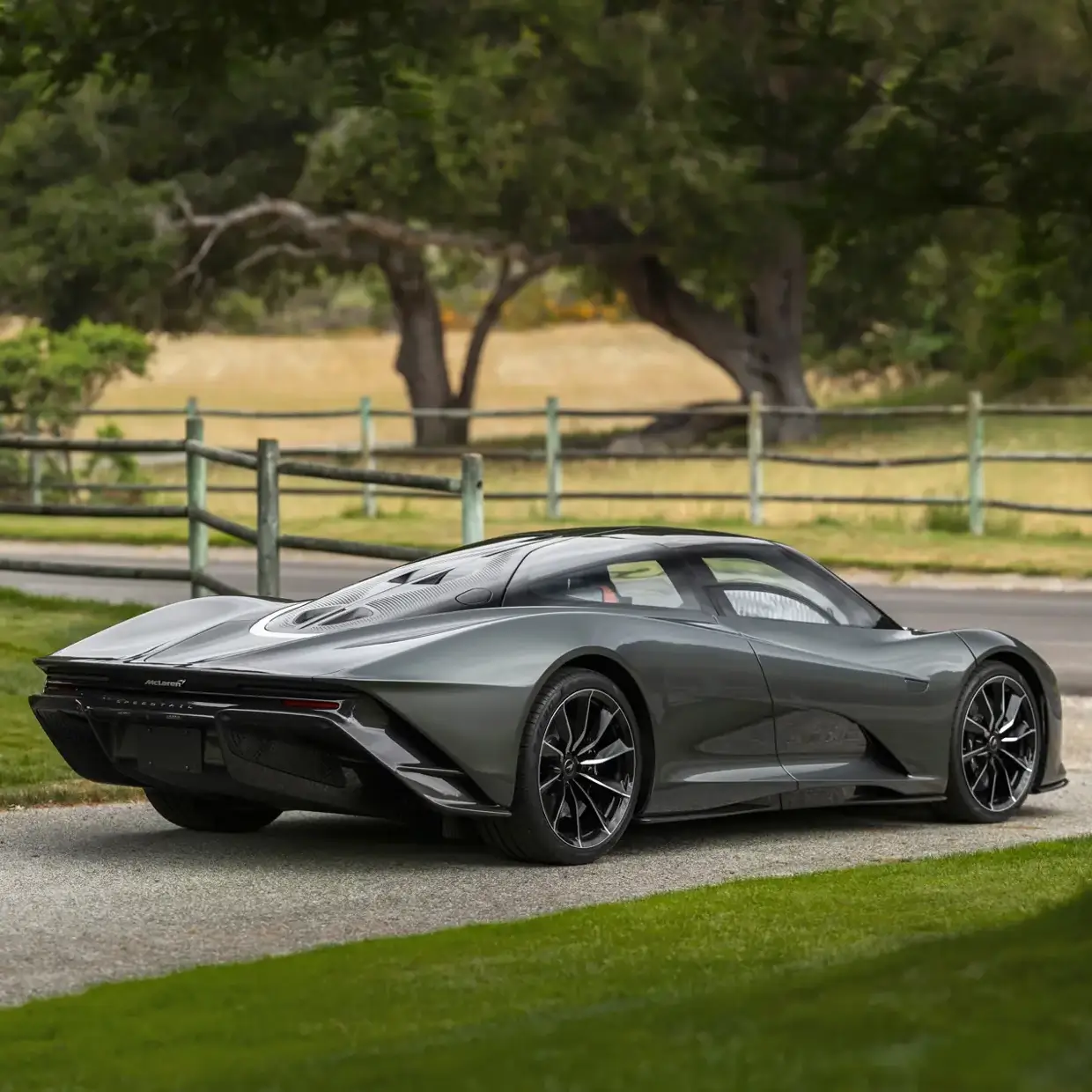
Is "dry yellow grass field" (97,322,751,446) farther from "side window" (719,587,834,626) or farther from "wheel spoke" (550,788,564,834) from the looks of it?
"wheel spoke" (550,788,564,834)

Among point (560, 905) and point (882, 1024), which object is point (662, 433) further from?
point (882, 1024)

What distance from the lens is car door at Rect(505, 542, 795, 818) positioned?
29.3 ft

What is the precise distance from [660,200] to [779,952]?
3644 centimetres

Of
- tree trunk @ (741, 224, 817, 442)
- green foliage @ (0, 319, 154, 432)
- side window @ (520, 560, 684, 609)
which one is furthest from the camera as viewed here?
tree trunk @ (741, 224, 817, 442)

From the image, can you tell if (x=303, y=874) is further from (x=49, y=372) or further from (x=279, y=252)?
(x=279, y=252)

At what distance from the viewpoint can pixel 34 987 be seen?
657 centimetres

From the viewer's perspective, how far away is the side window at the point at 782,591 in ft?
31.4

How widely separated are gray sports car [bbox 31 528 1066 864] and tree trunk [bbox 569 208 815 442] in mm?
37102

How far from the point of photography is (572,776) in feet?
28.4

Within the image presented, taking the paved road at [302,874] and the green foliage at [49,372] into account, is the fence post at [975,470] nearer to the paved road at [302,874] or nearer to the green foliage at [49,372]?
the green foliage at [49,372]

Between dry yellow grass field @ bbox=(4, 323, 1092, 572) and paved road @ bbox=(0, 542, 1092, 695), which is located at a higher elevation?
dry yellow grass field @ bbox=(4, 323, 1092, 572)

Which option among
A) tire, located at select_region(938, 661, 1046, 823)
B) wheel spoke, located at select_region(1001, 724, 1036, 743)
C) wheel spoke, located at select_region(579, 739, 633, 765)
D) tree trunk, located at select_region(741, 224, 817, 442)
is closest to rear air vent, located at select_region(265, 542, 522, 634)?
wheel spoke, located at select_region(579, 739, 633, 765)

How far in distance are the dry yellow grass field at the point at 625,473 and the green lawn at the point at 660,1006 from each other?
1646 centimetres

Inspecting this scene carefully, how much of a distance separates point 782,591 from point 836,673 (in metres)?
0.41
